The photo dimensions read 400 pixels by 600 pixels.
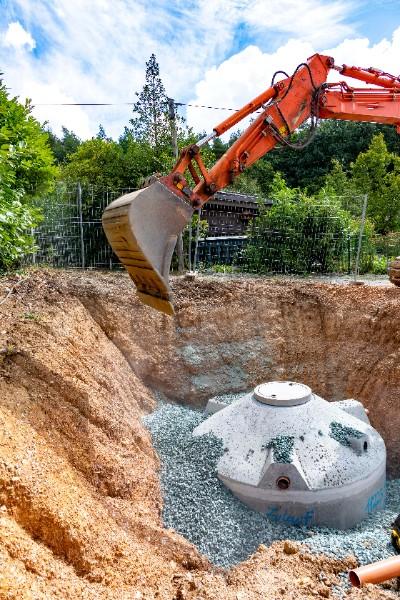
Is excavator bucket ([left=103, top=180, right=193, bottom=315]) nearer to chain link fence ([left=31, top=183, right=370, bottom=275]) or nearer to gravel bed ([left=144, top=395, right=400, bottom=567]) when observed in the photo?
gravel bed ([left=144, top=395, right=400, bottom=567])

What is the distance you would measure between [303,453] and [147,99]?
19.8 meters

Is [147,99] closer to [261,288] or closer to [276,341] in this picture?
[261,288]

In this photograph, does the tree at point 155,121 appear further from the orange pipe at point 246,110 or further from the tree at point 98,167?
the orange pipe at point 246,110

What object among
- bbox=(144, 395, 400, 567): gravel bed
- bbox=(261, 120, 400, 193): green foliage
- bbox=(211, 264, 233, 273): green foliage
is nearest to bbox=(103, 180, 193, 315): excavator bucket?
bbox=(144, 395, 400, 567): gravel bed

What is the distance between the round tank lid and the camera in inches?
299

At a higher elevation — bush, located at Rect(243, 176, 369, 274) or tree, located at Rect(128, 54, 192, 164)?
tree, located at Rect(128, 54, 192, 164)

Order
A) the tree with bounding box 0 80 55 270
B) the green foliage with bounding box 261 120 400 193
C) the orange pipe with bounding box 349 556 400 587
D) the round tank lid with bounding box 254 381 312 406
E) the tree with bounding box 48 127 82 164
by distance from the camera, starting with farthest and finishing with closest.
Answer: the tree with bounding box 48 127 82 164
the green foliage with bounding box 261 120 400 193
the round tank lid with bounding box 254 381 312 406
the tree with bounding box 0 80 55 270
the orange pipe with bounding box 349 556 400 587

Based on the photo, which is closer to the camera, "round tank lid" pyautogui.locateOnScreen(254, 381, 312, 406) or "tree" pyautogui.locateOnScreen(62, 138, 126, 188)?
"round tank lid" pyautogui.locateOnScreen(254, 381, 312, 406)

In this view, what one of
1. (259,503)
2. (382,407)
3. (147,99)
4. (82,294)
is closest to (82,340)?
(82,294)

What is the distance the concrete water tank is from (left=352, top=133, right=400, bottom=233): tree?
855 inches

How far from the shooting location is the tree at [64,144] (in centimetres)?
5866

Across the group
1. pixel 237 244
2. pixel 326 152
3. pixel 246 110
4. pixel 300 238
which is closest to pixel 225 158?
pixel 246 110

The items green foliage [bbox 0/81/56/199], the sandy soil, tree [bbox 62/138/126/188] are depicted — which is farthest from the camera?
tree [bbox 62/138/126/188]

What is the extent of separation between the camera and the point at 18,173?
11.9 metres
